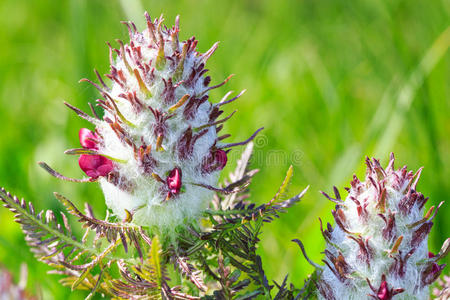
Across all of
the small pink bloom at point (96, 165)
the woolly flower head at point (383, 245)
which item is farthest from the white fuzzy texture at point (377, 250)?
the small pink bloom at point (96, 165)

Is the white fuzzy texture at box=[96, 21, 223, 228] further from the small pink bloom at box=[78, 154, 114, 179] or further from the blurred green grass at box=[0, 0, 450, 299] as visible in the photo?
the blurred green grass at box=[0, 0, 450, 299]

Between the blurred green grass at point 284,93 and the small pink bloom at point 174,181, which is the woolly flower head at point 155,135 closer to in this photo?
the small pink bloom at point 174,181

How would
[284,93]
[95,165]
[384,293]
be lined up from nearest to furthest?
[384,293]
[95,165]
[284,93]

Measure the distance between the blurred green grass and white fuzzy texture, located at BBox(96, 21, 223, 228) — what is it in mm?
927

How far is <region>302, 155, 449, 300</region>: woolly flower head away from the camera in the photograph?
62.9 inches

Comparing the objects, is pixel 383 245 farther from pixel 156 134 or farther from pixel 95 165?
pixel 95 165

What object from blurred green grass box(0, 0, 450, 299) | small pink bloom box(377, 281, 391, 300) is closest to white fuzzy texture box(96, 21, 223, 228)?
small pink bloom box(377, 281, 391, 300)

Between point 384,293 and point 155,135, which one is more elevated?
point 155,135

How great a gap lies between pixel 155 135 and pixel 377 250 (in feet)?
2.59

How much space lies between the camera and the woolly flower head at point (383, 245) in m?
1.60

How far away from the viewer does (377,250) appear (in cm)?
161

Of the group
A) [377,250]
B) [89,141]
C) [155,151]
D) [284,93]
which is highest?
[284,93]

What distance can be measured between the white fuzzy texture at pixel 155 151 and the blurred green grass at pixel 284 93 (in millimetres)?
927

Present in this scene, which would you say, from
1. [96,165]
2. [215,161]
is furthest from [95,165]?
[215,161]
